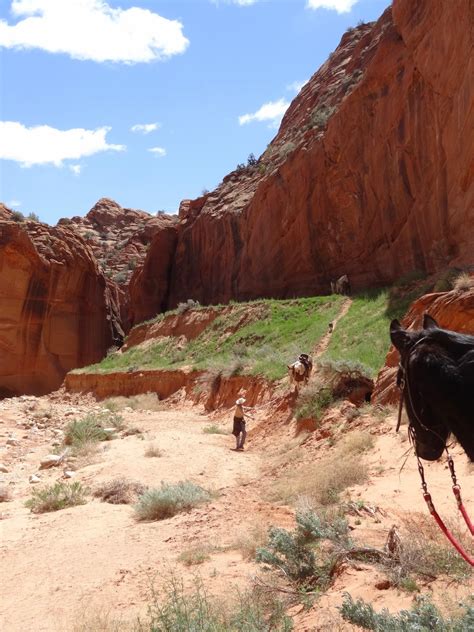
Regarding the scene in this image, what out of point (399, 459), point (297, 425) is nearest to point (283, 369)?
point (297, 425)

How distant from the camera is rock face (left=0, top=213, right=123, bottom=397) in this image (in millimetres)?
45156

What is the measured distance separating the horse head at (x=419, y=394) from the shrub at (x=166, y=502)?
6.23 meters

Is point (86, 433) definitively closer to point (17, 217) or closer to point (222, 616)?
point (222, 616)

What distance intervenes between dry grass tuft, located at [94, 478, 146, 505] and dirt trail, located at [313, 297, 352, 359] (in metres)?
11.3

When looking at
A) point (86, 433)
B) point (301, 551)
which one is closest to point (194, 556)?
point (301, 551)

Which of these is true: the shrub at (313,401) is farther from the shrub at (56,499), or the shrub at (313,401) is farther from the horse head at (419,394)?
the horse head at (419,394)

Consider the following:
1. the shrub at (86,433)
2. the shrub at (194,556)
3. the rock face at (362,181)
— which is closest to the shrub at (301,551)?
the shrub at (194,556)

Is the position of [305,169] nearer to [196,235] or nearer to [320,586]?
[196,235]

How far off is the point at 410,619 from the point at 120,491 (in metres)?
7.69

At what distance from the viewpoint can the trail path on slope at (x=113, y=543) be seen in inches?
237

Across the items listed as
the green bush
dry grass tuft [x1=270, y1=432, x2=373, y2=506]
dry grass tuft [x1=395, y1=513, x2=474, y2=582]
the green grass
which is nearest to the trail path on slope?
dry grass tuft [x1=270, y1=432, x2=373, y2=506]

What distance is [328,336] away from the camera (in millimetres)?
23594

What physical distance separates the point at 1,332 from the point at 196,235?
17375 millimetres

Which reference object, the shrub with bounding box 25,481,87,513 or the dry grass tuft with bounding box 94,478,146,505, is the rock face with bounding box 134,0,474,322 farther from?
the shrub with bounding box 25,481,87,513
